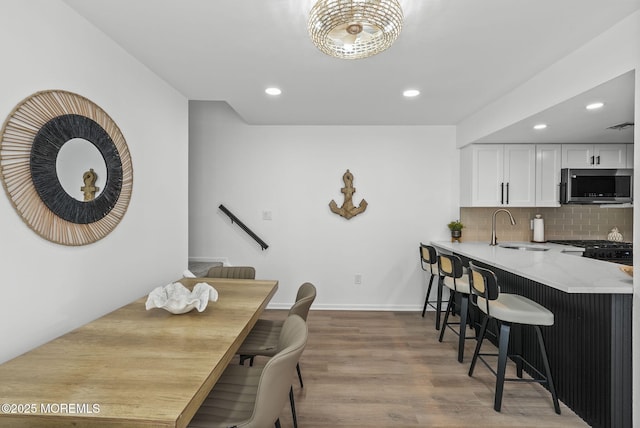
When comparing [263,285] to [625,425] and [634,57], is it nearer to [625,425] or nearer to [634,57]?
[625,425]

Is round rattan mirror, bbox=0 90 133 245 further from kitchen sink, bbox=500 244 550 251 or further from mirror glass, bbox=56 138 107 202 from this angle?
kitchen sink, bbox=500 244 550 251

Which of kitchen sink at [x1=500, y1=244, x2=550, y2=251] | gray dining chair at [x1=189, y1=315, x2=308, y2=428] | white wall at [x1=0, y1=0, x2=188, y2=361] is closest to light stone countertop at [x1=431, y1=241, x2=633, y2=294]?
Answer: kitchen sink at [x1=500, y1=244, x2=550, y2=251]

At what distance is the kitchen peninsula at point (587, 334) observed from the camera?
1.90 meters

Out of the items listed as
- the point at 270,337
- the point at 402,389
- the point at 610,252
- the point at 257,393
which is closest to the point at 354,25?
the point at 257,393

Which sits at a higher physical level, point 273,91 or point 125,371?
point 273,91

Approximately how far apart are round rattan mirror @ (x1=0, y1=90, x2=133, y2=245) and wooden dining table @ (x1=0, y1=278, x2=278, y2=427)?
0.58m

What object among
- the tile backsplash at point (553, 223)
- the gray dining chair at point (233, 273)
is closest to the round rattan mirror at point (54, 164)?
the gray dining chair at point (233, 273)

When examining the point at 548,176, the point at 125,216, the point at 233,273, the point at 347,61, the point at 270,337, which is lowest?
the point at 270,337

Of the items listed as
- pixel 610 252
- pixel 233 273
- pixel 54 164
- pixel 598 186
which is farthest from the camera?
pixel 598 186

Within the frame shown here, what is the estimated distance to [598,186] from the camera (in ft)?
13.1

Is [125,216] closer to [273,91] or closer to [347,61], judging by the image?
[273,91]

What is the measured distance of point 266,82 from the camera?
2910 mm

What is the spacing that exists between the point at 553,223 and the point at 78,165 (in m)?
5.17

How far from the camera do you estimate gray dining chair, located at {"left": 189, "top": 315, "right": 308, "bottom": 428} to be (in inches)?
49.3
